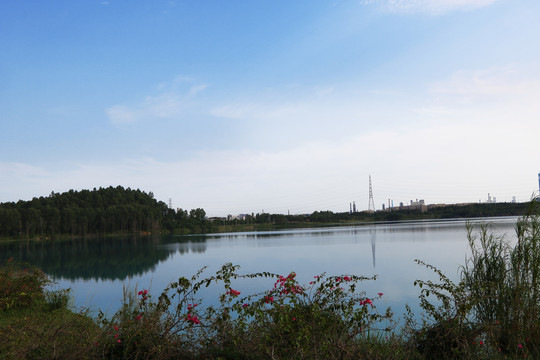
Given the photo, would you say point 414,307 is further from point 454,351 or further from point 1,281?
point 1,281

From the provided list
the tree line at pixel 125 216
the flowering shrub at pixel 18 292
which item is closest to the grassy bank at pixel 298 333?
the flowering shrub at pixel 18 292

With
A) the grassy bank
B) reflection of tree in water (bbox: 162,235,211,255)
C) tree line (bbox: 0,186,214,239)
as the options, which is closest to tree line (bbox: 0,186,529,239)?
tree line (bbox: 0,186,214,239)

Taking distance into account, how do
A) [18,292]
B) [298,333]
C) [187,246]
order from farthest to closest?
[187,246] < [18,292] < [298,333]

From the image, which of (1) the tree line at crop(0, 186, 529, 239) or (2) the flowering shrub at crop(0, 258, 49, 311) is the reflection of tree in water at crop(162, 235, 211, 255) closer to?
(2) the flowering shrub at crop(0, 258, 49, 311)

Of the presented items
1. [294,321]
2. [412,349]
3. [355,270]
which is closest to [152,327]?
[294,321]

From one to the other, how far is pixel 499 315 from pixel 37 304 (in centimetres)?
1179

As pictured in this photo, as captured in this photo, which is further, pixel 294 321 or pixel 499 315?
pixel 499 315

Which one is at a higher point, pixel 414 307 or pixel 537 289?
pixel 537 289

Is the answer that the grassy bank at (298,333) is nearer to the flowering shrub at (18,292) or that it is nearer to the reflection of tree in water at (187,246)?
the flowering shrub at (18,292)

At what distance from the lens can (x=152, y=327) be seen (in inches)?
189

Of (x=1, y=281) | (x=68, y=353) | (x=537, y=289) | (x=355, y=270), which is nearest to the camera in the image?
(x=68, y=353)

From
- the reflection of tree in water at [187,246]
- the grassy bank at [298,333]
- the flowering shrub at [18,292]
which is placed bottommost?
the reflection of tree in water at [187,246]

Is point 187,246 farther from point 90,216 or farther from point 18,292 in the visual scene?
point 90,216

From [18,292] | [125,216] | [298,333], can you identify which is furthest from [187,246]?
[125,216]
